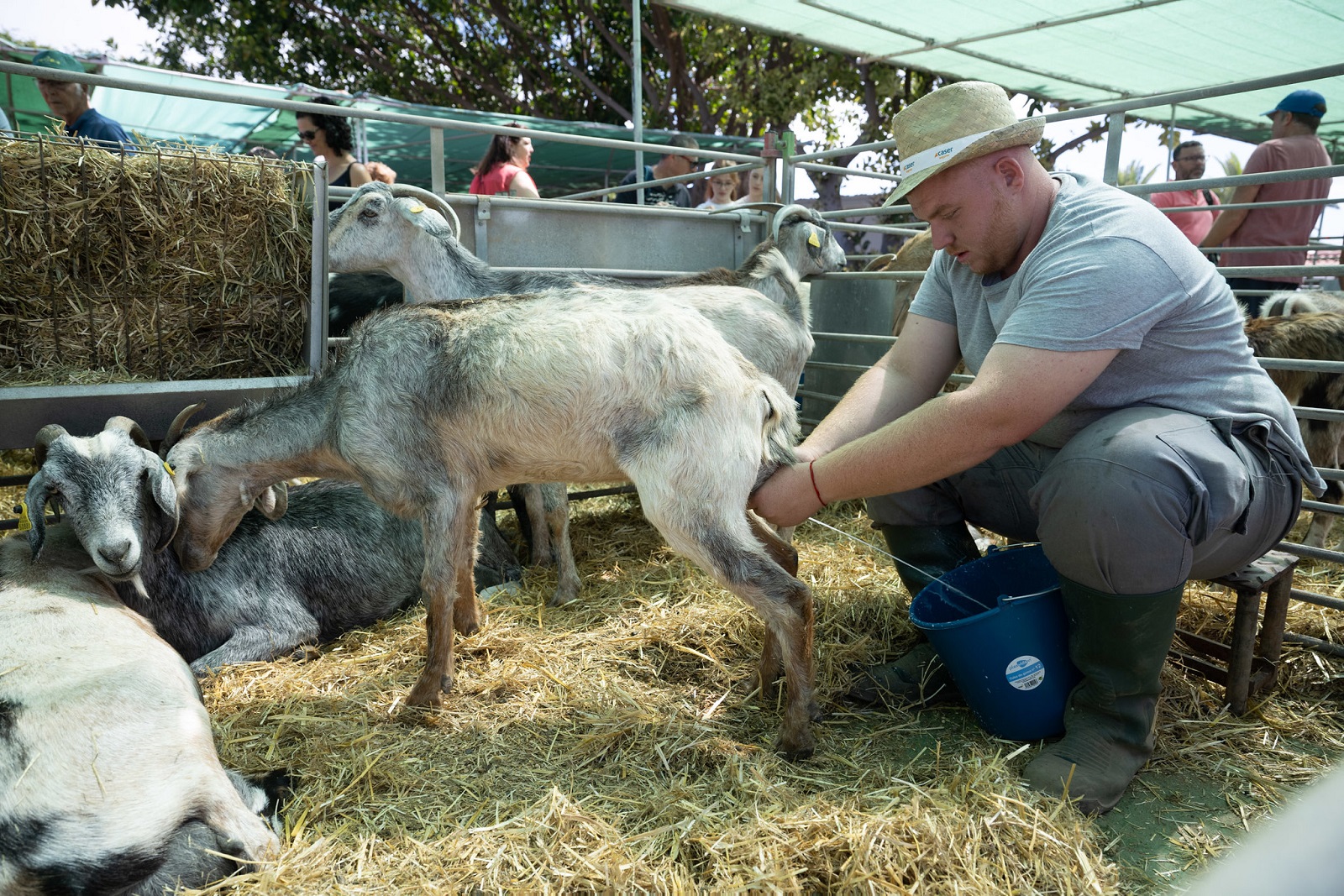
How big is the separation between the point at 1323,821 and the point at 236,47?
2026 centimetres

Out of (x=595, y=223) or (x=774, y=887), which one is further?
(x=595, y=223)

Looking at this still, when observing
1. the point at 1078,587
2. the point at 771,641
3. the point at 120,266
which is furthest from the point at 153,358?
the point at 1078,587

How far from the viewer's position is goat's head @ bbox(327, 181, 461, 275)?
15.4 feet

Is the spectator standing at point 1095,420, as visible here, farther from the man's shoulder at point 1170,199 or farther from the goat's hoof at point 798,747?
the man's shoulder at point 1170,199

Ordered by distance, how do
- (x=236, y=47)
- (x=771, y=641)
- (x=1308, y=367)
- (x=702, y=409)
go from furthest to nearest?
(x=236, y=47) < (x=1308, y=367) < (x=771, y=641) < (x=702, y=409)

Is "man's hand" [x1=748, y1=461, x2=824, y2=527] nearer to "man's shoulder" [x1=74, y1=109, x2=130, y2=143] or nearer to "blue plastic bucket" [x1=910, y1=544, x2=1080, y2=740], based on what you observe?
"blue plastic bucket" [x1=910, y1=544, x2=1080, y2=740]

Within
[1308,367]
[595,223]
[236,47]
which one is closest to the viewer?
[1308,367]

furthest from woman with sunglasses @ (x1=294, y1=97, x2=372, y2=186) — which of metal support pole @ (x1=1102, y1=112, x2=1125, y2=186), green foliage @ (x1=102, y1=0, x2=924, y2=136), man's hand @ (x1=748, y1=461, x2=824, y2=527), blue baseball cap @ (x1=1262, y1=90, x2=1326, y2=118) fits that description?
green foliage @ (x1=102, y1=0, x2=924, y2=136)

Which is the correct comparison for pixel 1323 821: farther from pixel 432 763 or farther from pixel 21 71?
pixel 21 71

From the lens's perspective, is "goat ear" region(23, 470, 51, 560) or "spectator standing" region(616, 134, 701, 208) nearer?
"goat ear" region(23, 470, 51, 560)

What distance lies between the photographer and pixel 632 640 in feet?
12.1

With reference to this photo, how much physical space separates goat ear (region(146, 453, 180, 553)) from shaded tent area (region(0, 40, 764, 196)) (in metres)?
7.43

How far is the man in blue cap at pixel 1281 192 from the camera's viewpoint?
5.64m

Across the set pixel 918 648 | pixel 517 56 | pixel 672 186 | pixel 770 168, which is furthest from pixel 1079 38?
pixel 517 56
